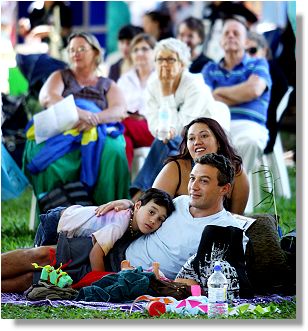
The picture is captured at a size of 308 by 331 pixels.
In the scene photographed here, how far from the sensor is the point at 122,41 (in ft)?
28.0

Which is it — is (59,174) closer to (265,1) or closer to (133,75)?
(133,75)

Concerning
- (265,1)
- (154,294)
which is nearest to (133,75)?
(154,294)

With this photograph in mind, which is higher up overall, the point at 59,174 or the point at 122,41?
the point at 122,41

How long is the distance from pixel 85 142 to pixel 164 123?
0.62 m

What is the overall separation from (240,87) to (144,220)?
2358 mm

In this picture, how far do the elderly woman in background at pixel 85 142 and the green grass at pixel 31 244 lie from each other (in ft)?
1.11

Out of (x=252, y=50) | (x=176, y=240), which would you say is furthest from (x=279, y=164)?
(x=176, y=240)

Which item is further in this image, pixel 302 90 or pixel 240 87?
pixel 240 87

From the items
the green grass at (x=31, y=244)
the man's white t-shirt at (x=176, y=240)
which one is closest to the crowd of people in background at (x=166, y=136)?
the man's white t-shirt at (x=176, y=240)

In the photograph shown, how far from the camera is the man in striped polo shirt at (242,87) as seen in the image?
671 centimetres

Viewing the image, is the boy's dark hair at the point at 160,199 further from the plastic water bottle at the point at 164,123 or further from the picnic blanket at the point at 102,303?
the plastic water bottle at the point at 164,123

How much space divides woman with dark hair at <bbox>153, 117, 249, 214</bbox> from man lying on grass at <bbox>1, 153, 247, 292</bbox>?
28cm

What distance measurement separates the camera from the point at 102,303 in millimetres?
4480

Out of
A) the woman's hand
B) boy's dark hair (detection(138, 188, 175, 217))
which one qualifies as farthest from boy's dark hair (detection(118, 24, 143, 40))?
boy's dark hair (detection(138, 188, 175, 217))
